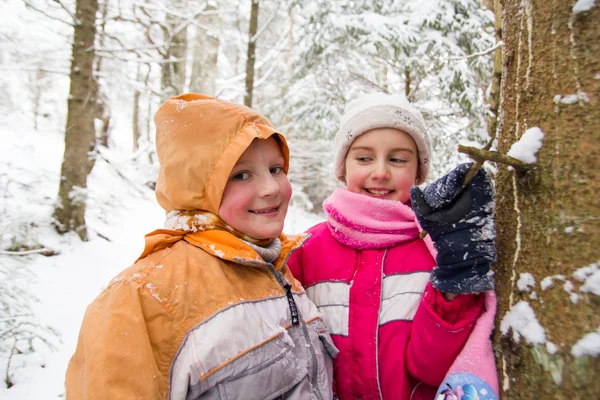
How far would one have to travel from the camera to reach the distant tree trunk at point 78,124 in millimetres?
5387

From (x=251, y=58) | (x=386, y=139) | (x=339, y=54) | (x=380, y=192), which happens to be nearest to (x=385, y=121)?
(x=386, y=139)

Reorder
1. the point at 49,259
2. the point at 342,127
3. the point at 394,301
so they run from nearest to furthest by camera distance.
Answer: the point at 394,301 < the point at 342,127 < the point at 49,259

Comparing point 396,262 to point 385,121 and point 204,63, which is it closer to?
point 385,121

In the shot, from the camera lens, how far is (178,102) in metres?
1.56

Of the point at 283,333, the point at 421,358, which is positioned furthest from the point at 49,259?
the point at 421,358

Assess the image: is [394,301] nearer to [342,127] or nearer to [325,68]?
[342,127]

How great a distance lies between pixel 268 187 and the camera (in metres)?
1.52

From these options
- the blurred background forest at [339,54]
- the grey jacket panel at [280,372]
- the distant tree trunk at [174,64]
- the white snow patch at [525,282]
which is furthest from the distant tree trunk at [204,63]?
the white snow patch at [525,282]

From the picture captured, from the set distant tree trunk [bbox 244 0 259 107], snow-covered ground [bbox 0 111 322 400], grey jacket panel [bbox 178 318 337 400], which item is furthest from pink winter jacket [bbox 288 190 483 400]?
distant tree trunk [bbox 244 0 259 107]

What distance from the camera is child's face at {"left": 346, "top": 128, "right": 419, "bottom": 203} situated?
180 centimetres

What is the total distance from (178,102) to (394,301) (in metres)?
1.26

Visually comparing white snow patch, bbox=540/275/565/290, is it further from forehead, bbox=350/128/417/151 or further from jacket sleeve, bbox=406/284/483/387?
forehead, bbox=350/128/417/151

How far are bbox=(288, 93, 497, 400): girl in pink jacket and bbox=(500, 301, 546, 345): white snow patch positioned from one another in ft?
0.34

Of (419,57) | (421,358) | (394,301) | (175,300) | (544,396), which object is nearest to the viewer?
(544,396)
